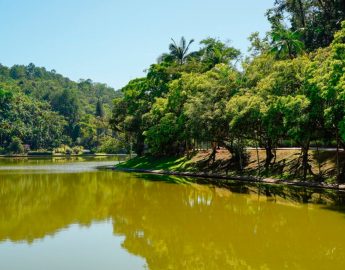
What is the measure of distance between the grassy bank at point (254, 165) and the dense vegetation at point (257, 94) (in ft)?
2.81

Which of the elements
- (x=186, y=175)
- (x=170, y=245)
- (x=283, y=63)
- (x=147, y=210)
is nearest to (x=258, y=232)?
(x=170, y=245)

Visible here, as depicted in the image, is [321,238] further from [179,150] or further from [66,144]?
[66,144]

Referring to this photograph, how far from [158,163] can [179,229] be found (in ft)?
131

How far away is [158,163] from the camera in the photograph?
57594mm

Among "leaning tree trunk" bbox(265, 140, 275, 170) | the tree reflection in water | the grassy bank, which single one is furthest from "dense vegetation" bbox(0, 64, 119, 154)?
the tree reflection in water

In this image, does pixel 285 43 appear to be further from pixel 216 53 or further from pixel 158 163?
pixel 158 163

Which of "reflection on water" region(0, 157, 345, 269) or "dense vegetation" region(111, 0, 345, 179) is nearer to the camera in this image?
"reflection on water" region(0, 157, 345, 269)

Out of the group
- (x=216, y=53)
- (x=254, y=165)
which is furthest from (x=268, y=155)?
(x=216, y=53)

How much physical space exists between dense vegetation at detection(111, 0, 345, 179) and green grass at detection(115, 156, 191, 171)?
1.95 meters

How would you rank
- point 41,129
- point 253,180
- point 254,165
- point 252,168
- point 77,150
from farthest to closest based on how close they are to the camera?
1. point 77,150
2. point 41,129
3. point 254,165
4. point 252,168
5. point 253,180

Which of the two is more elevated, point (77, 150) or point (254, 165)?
point (77, 150)

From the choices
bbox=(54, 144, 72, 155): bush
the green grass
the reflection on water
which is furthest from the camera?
bbox=(54, 144, 72, 155): bush

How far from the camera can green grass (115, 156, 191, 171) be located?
5246 centimetres

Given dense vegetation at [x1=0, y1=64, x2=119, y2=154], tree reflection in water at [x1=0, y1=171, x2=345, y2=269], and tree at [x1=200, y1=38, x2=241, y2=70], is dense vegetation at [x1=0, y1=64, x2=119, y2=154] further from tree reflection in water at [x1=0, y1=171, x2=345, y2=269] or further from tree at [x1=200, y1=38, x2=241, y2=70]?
tree reflection in water at [x1=0, y1=171, x2=345, y2=269]
